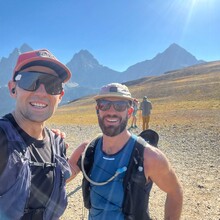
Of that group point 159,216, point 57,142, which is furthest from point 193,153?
point 57,142

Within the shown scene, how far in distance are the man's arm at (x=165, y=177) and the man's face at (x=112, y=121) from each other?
1.90 ft

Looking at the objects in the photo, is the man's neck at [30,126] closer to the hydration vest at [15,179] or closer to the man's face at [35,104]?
the man's face at [35,104]

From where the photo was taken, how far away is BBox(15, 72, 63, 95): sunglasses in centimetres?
306

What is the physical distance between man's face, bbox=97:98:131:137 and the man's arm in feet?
1.90

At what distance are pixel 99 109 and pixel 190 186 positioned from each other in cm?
637

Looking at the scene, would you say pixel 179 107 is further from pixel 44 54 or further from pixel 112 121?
pixel 44 54

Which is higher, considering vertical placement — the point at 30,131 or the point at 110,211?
the point at 30,131

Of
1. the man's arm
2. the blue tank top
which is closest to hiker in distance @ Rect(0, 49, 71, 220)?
the blue tank top

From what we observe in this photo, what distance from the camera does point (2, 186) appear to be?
251 centimetres

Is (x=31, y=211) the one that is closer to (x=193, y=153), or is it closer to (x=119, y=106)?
(x=119, y=106)

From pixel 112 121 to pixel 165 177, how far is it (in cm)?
106

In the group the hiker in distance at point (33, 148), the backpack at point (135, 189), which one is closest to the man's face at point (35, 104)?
the hiker in distance at point (33, 148)

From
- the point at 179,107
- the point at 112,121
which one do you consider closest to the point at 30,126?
the point at 112,121

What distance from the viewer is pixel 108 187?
3.54 m
